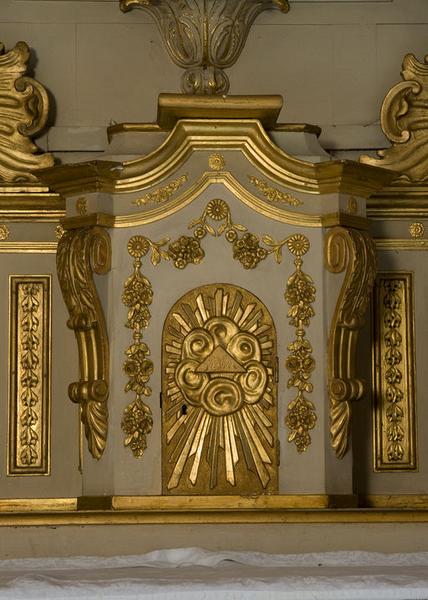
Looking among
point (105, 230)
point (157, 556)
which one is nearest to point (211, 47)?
point (105, 230)

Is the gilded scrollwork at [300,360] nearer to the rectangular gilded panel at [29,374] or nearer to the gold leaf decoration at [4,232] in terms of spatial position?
the rectangular gilded panel at [29,374]

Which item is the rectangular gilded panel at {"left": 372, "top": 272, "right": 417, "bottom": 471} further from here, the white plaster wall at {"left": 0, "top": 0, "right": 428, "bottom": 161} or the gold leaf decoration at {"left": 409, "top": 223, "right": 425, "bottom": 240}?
the white plaster wall at {"left": 0, "top": 0, "right": 428, "bottom": 161}

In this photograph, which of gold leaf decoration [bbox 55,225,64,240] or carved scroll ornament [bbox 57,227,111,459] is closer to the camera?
carved scroll ornament [bbox 57,227,111,459]

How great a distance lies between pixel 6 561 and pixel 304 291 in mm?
1766

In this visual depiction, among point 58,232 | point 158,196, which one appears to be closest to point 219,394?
point 158,196

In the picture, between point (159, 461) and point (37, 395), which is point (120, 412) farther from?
point (37, 395)

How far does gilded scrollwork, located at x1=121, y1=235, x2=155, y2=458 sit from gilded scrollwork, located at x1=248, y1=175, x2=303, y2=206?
0.44 meters

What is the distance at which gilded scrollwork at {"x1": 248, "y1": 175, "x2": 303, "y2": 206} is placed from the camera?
6.84 m

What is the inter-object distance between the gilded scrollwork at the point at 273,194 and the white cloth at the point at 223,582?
1928mm

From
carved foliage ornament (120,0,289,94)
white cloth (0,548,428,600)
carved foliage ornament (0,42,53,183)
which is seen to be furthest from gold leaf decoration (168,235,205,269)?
white cloth (0,548,428,600)

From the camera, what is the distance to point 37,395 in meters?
7.29

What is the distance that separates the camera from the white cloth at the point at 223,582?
4.54 m

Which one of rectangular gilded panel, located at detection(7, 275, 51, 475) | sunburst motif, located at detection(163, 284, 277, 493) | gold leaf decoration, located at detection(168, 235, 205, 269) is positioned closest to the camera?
sunburst motif, located at detection(163, 284, 277, 493)

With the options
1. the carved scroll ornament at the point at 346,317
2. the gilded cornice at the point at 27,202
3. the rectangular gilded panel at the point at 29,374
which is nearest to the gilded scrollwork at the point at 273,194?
the carved scroll ornament at the point at 346,317
